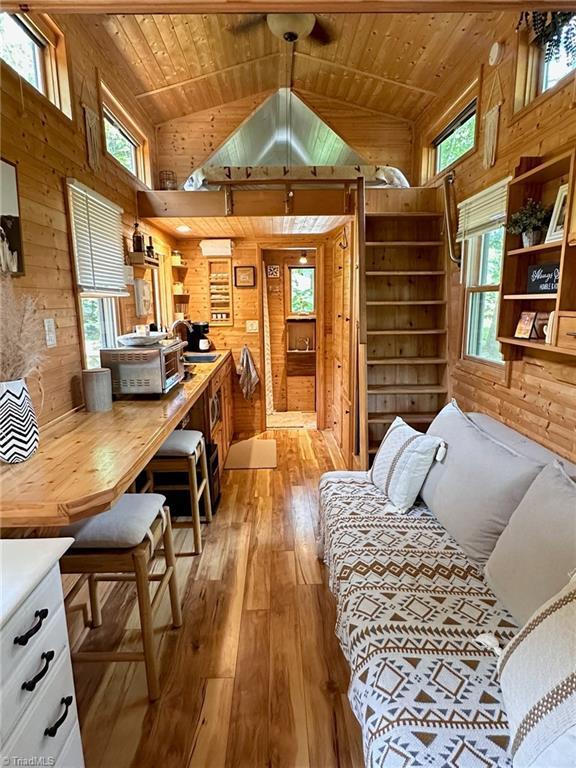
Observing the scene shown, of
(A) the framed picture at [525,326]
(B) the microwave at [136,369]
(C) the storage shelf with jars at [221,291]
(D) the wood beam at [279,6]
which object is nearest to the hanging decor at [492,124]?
(A) the framed picture at [525,326]

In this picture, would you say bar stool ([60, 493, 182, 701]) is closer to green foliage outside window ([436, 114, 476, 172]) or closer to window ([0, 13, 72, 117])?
window ([0, 13, 72, 117])

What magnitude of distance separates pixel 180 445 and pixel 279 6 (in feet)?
7.03

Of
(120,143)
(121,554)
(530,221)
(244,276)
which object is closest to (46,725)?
(121,554)

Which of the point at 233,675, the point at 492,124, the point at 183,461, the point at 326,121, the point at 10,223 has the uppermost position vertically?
the point at 326,121

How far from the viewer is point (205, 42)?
3189 mm

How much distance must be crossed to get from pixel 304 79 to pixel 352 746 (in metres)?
4.98

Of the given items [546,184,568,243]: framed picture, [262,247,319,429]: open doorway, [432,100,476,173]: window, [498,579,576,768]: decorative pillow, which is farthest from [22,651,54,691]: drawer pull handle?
[262,247,319,429]: open doorway

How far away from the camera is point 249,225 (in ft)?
13.7

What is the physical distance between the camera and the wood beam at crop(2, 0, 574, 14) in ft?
3.53

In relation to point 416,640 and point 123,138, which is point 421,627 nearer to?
point 416,640

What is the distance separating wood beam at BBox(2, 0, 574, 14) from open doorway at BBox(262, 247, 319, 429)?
476 centimetres

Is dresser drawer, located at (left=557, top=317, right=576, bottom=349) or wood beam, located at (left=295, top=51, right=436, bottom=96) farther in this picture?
wood beam, located at (left=295, top=51, right=436, bottom=96)

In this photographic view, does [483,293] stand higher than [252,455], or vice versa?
[483,293]

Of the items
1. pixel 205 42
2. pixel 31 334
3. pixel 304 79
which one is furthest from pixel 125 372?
pixel 304 79
